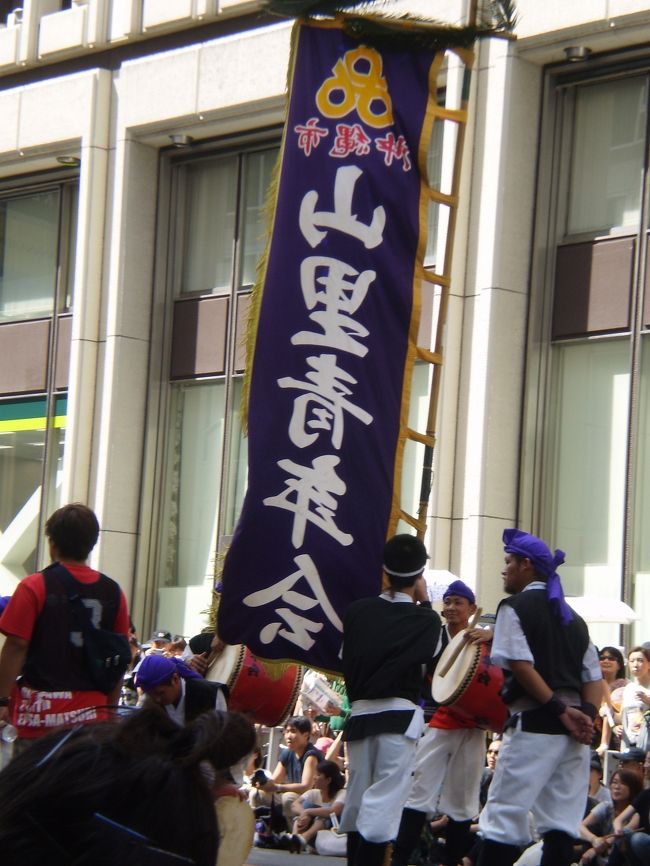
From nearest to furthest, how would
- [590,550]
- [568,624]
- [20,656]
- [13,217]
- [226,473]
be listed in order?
[20,656] < [568,624] < [590,550] < [226,473] < [13,217]

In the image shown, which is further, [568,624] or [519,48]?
[519,48]

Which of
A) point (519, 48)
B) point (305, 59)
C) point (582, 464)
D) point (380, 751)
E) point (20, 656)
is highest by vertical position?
point (519, 48)

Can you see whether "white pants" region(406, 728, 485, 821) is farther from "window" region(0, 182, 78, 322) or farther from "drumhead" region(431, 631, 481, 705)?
"window" region(0, 182, 78, 322)

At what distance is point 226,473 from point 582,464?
522 centimetres

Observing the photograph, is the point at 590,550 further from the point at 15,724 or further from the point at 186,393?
Answer: the point at 15,724

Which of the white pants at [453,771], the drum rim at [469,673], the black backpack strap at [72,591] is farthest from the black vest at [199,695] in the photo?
the white pants at [453,771]

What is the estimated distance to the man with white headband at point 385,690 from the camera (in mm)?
7406

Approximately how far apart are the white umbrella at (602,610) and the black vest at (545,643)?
6490 mm

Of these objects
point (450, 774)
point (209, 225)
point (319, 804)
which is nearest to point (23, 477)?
point (209, 225)

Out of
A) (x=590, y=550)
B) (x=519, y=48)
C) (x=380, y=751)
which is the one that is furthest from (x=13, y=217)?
(x=380, y=751)

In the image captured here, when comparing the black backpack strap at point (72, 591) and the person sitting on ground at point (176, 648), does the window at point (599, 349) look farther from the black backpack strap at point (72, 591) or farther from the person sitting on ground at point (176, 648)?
the black backpack strap at point (72, 591)

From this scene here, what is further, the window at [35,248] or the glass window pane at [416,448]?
the window at [35,248]

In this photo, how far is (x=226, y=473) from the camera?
19375mm

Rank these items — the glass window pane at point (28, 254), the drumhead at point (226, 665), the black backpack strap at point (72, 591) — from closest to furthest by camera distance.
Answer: the black backpack strap at point (72, 591)
the drumhead at point (226, 665)
the glass window pane at point (28, 254)
